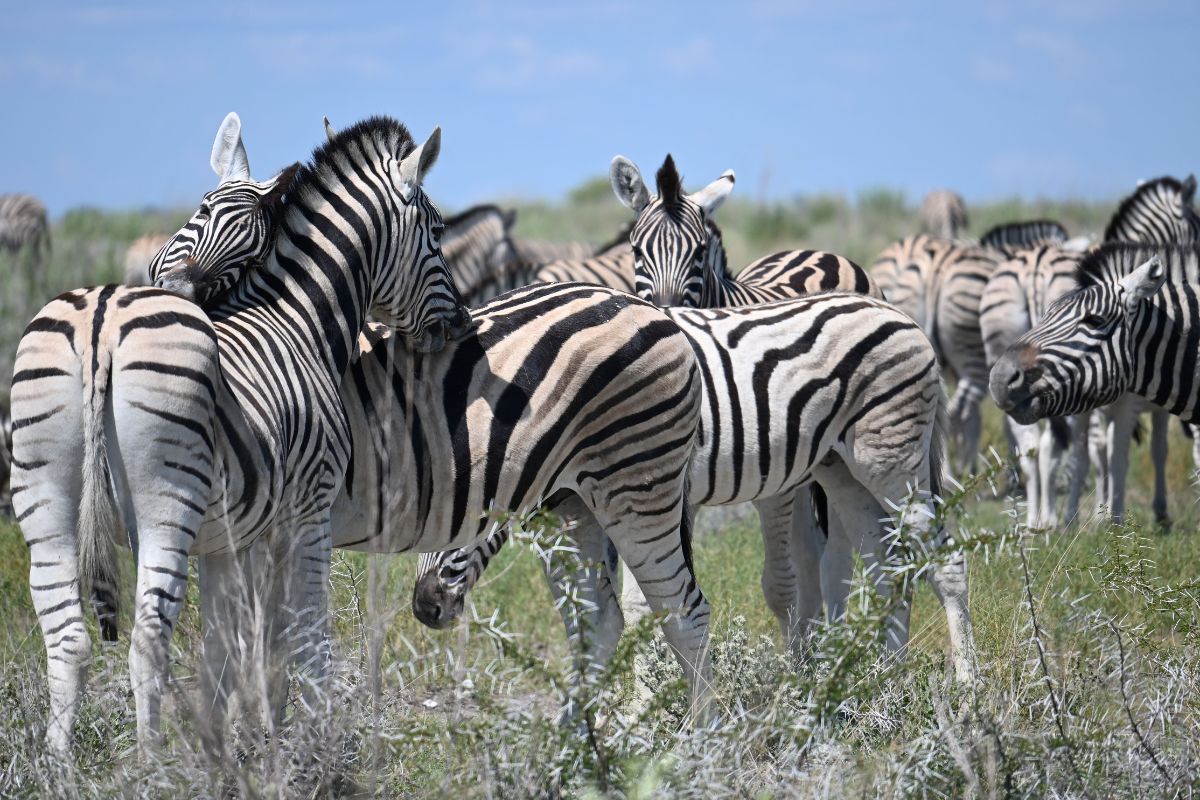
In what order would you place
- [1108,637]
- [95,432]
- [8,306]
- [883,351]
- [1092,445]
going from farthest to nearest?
[8,306] < [1092,445] < [883,351] < [1108,637] < [95,432]

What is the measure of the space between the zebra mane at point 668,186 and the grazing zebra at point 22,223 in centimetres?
1293

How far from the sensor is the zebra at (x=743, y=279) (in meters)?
6.17

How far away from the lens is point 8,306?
15125mm

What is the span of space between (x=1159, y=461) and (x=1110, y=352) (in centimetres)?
282

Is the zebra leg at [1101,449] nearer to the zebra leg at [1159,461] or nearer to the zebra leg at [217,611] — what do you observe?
the zebra leg at [1159,461]

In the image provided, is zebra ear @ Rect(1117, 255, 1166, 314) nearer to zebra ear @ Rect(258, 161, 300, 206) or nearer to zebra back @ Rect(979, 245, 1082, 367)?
zebra back @ Rect(979, 245, 1082, 367)

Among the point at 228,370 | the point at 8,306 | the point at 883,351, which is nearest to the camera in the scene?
the point at 228,370

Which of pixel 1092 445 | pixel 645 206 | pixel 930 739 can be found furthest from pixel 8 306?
pixel 930 739

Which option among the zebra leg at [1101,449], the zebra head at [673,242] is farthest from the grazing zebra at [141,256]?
the zebra leg at [1101,449]

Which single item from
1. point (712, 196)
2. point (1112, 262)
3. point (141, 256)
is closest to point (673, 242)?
point (712, 196)

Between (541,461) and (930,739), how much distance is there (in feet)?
5.19

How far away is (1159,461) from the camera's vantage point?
9.28 meters

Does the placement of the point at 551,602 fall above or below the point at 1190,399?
below

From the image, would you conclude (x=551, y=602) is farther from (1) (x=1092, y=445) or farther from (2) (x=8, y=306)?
(2) (x=8, y=306)
